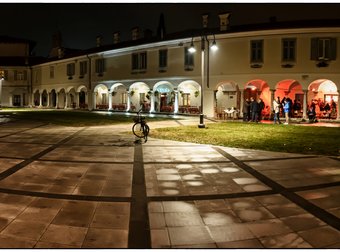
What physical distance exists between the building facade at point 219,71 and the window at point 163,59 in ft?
0.31

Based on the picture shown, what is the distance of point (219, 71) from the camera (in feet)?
98.2

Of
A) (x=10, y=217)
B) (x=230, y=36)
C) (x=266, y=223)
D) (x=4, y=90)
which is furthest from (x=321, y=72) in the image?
(x=4, y=90)

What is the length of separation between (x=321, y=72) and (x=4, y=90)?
48807 mm

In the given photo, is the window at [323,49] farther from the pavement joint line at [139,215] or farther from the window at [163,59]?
the pavement joint line at [139,215]

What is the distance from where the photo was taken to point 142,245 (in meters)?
4.84

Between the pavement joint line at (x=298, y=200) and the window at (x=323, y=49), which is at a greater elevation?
the window at (x=323, y=49)

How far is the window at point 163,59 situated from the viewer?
3384 centimetres

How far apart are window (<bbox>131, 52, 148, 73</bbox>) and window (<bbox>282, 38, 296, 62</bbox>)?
551 inches

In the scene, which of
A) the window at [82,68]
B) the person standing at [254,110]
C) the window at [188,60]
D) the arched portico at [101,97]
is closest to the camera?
the person standing at [254,110]

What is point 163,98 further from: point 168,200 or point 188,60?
point 168,200

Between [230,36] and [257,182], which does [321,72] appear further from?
[257,182]

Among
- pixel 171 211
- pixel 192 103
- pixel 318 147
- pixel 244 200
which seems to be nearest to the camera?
pixel 171 211

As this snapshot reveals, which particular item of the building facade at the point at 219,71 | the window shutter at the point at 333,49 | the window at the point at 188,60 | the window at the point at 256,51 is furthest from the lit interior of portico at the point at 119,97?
the window shutter at the point at 333,49

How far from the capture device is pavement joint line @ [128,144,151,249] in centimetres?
496
